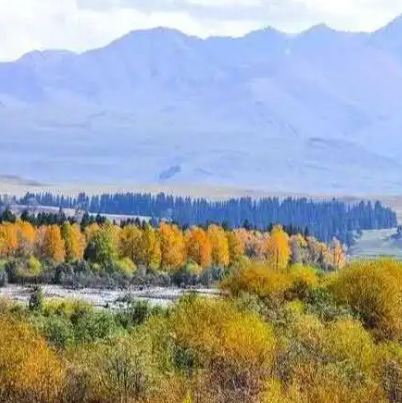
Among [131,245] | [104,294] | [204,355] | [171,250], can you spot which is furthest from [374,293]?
[131,245]

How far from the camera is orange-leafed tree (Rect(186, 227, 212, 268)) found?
405 feet

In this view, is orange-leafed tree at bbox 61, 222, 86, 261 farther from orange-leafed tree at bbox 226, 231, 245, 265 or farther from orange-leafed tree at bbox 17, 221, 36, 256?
orange-leafed tree at bbox 226, 231, 245, 265

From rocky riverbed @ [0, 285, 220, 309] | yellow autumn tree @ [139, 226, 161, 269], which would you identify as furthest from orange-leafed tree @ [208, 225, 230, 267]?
rocky riverbed @ [0, 285, 220, 309]

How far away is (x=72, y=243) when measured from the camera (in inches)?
4724

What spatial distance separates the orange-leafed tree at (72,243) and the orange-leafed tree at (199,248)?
40.5 ft

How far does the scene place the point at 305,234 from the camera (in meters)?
152

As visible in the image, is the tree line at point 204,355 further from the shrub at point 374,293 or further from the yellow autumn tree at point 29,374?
the shrub at point 374,293

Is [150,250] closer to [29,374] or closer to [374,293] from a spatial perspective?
[374,293]

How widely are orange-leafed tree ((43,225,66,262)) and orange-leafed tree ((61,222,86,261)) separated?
1190 millimetres

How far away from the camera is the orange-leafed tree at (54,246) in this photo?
386ft

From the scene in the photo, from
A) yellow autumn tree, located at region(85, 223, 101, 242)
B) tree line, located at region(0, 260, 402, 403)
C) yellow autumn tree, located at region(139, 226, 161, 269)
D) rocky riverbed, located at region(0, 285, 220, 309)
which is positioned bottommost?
rocky riverbed, located at region(0, 285, 220, 309)

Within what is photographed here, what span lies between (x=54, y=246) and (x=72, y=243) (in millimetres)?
2628

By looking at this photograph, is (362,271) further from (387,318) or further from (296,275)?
(296,275)

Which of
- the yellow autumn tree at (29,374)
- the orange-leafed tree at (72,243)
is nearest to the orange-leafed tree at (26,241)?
the orange-leafed tree at (72,243)
